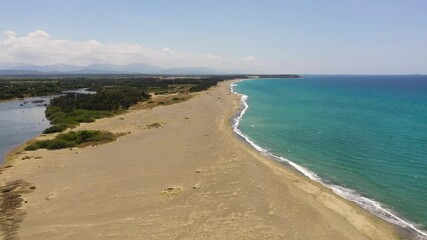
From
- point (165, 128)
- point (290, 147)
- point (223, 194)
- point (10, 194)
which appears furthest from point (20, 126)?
point (223, 194)

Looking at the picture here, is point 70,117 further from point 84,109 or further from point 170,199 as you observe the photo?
point 170,199

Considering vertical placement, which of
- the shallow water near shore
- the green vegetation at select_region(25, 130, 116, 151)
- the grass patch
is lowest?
the shallow water near shore

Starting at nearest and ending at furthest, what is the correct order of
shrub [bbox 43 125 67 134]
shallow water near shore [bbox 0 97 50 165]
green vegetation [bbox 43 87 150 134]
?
shallow water near shore [bbox 0 97 50 165], shrub [bbox 43 125 67 134], green vegetation [bbox 43 87 150 134]

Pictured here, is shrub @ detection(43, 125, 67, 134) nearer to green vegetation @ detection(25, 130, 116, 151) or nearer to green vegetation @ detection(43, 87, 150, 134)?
green vegetation @ detection(43, 87, 150, 134)

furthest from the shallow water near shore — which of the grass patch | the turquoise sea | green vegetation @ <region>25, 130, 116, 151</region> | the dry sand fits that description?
the turquoise sea

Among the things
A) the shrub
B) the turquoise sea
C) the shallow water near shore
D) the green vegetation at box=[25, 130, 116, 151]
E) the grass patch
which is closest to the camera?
the turquoise sea

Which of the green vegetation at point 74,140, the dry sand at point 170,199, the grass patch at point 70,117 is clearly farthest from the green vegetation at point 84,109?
the dry sand at point 170,199
